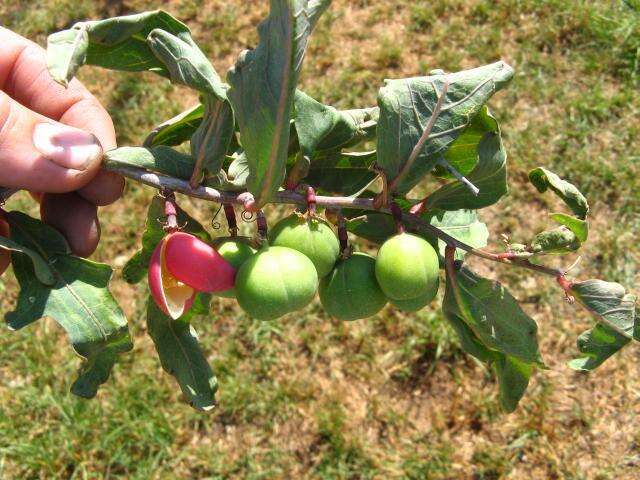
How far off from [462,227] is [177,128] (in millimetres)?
1052

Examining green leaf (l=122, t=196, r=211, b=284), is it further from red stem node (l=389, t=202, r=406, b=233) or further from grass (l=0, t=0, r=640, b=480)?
grass (l=0, t=0, r=640, b=480)

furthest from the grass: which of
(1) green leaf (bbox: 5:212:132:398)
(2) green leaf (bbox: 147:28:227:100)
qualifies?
(2) green leaf (bbox: 147:28:227:100)

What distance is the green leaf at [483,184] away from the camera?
1.80m

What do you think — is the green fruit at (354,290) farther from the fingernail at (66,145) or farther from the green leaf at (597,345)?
the fingernail at (66,145)

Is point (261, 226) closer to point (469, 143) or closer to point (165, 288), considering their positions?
point (165, 288)

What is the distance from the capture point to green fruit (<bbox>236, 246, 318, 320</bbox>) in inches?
66.5

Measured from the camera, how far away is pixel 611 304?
1786 millimetres

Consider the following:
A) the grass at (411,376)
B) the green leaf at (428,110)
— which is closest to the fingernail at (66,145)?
Result: the green leaf at (428,110)

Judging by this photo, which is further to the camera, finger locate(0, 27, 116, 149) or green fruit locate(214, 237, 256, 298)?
finger locate(0, 27, 116, 149)

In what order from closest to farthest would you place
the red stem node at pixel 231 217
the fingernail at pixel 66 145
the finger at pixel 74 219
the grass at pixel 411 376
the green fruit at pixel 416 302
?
the green fruit at pixel 416 302, the red stem node at pixel 231 217, the fingernail at pixel 66 145, the finger at pixel 74 219, the grass at pixel 411 376

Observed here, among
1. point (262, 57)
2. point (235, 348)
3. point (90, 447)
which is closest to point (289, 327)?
point (235, 348)

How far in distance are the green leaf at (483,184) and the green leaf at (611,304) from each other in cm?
36

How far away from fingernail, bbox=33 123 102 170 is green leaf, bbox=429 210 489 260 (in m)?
1.16

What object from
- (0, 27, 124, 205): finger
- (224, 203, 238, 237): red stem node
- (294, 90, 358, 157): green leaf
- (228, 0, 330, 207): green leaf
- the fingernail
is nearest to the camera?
(228, 0, 330, 207): green leaf
